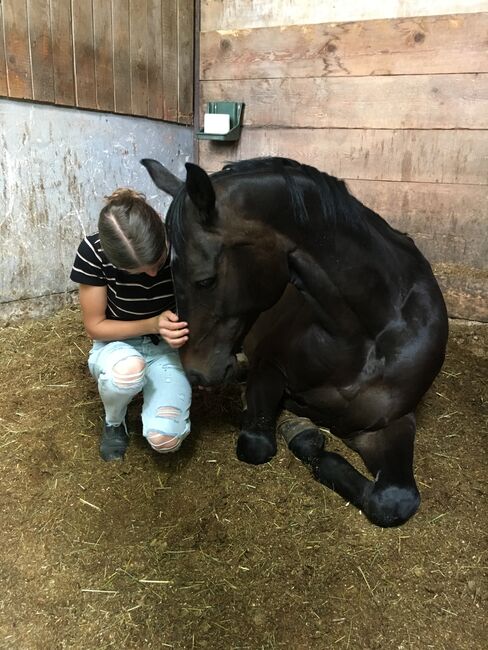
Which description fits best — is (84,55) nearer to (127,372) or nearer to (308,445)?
(127,372)

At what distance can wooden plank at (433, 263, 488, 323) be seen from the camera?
3.03 m

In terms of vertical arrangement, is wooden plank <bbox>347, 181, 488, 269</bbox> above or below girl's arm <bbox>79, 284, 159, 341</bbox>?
above

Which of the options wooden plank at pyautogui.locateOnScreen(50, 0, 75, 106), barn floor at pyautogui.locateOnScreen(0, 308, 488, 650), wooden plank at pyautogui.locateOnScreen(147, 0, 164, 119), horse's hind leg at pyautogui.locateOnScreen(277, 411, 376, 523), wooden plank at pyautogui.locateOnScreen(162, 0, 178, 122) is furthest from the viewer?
wooden plank at pyautogui.locateOnScreen(162, 0, 178, 122)

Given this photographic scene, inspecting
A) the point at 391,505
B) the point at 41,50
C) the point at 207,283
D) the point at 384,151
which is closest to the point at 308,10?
the point at 384,151

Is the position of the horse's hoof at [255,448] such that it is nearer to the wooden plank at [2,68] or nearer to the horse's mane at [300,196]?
the horse's mane at [300,196]

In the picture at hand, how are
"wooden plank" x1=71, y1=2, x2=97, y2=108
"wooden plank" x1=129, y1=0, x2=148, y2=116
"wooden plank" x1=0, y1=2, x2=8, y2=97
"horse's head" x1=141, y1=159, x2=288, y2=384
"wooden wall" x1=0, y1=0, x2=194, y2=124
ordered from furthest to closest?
"wooden plank" x1=129, y1=0, x2=148, y2=116 < "wooden plank" x1=71, y1=2, x2=97, y2=108 < "wooden wall" x1=0, y1=0, x2=194, y2=124 < "wooden plank" x1=0, y1=2, x2=8, y2=97 < "horse's head" x1=141, y1=159, x2=288, y2=384

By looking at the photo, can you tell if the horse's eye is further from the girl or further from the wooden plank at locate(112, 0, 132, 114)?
the wooden plank at locate(112, 0, 132, 114)

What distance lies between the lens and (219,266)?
1.46 metres

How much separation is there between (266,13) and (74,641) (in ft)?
11.8

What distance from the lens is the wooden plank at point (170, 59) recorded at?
3512 millimetres

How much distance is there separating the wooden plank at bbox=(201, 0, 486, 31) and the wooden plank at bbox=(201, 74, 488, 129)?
1.14ft

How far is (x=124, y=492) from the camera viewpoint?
1.77 metres

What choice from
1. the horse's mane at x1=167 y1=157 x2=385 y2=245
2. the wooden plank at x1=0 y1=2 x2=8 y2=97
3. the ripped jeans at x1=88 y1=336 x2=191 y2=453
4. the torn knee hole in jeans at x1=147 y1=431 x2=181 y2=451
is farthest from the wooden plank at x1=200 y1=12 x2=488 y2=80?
the torn knee hole in jeans at x1=147 y1=431 x2=181 y2=451

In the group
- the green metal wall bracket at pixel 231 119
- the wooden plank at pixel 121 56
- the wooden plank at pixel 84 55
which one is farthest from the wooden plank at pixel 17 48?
the green metal wall bracket at pixel 231 119
